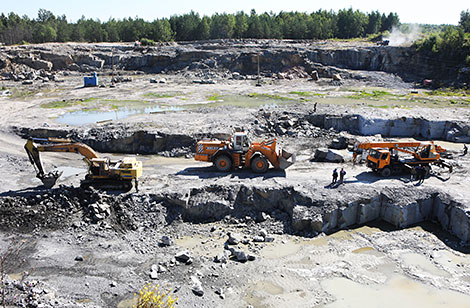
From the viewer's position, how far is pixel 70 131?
24.2 m

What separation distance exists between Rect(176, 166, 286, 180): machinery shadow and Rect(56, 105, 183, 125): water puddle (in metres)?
12.5

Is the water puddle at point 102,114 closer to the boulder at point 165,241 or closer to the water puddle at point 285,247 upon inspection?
the boulder at point 165,241

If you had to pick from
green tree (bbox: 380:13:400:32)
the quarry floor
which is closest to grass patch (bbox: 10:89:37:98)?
the quarry floor

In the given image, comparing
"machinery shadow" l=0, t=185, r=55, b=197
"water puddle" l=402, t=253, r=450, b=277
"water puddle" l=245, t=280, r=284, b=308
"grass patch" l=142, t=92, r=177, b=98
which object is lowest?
"water puddle" l=402, t=253, r=450, b=277

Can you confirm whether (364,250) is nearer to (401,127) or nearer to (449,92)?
(401,127)

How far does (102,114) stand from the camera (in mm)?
30656

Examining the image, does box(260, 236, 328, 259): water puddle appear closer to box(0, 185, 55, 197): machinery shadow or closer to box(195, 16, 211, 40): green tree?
box(0, 185, 55, 197): machinery shadow

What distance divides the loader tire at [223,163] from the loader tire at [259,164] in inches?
47.5

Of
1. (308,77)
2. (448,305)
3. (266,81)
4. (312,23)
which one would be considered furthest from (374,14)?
(448,305)

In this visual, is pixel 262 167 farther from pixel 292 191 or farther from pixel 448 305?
pixel 448 305

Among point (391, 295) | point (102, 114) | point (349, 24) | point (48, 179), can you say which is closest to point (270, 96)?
point (102, 114)

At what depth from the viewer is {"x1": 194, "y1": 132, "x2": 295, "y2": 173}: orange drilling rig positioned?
18203mm

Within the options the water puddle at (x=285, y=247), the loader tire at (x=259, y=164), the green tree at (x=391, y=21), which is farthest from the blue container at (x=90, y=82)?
the green tree at (x=391, y=21)

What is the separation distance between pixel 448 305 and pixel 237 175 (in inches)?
394
